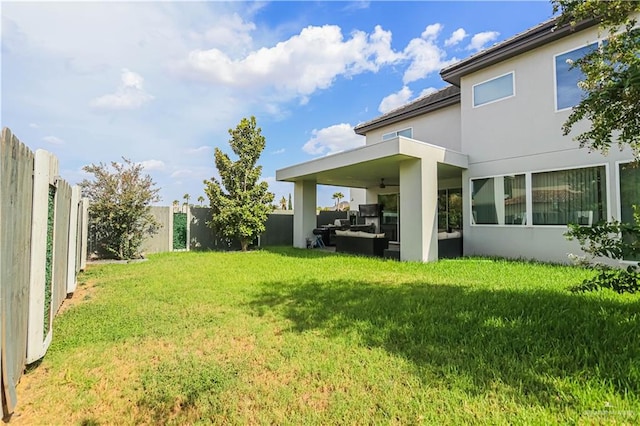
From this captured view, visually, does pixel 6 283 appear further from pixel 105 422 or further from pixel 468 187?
pixel 468 187

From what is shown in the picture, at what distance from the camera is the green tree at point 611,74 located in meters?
2.96

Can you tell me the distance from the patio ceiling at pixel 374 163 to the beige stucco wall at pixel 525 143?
97cm

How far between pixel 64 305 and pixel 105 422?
4.15m

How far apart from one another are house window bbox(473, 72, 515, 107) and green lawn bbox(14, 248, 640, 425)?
256 inches

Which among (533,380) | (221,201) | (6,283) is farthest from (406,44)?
(6,283)

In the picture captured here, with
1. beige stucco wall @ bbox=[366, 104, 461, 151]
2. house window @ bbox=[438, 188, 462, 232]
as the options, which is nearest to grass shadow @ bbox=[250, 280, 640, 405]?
house window @ bbox=[438, 188, 462, 232]

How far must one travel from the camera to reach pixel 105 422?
2369 mm

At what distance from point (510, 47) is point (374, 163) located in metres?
5.42

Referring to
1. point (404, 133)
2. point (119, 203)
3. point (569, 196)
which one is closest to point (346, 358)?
point (569, 196)

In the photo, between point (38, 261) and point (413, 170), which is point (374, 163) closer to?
point (413, 170)

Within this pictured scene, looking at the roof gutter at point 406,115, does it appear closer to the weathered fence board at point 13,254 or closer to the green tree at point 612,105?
the green tree at point 612,105

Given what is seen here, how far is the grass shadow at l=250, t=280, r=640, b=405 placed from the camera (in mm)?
2719

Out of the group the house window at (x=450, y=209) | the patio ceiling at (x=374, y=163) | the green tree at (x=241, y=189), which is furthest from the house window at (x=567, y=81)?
the green tree at (x=241, y=189)

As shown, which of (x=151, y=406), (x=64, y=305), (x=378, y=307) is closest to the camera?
(x=151, y=406)
